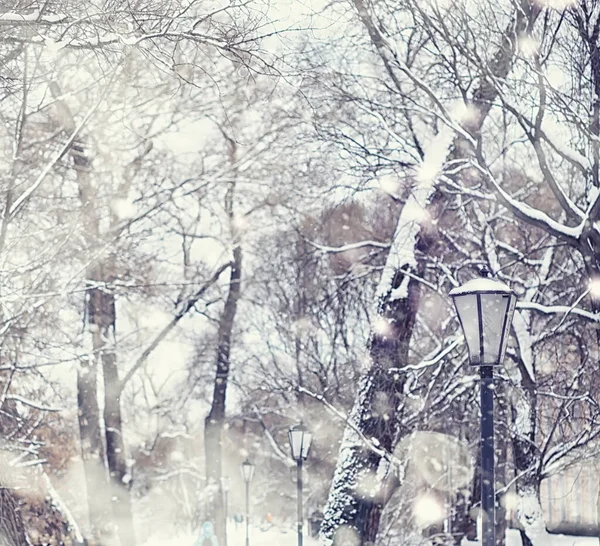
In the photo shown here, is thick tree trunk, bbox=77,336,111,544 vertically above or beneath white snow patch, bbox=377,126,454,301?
beneath

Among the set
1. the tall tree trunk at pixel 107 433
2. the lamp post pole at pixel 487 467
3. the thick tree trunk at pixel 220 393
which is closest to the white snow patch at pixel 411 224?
the tall tree trunk at pixel 107 433

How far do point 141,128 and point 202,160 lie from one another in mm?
1477

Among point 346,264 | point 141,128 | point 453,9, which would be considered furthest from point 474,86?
point 346,264

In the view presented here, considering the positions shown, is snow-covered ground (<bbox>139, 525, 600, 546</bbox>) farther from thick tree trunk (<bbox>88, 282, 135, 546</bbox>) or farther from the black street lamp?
the black street lamp

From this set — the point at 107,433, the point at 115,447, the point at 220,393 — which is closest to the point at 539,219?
the point at 115,447

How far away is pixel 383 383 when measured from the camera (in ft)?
37.3

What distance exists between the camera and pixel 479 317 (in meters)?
5.74

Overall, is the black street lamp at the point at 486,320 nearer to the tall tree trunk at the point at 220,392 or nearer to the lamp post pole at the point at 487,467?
the lamp post pole at the point at 487,467

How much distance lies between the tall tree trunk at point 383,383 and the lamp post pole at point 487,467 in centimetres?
537

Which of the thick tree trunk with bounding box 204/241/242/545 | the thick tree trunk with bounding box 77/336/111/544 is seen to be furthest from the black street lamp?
the thick tree trunk with bounding box 204/241/242/545

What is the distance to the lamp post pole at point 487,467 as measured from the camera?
5.47 meters

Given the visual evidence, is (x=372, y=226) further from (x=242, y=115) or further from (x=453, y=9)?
(x=453, y=9)

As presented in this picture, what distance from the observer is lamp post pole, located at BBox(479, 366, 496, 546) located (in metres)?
5.47

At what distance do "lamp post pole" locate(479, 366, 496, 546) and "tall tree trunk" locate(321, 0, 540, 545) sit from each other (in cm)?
537
